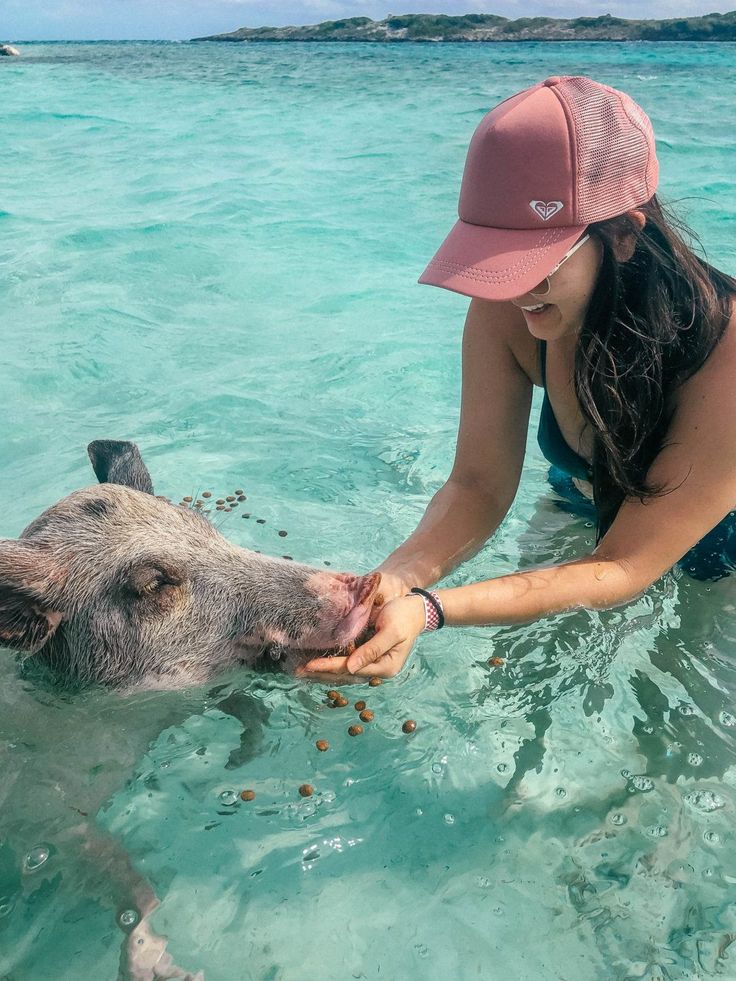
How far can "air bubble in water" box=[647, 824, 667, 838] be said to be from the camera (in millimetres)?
3441

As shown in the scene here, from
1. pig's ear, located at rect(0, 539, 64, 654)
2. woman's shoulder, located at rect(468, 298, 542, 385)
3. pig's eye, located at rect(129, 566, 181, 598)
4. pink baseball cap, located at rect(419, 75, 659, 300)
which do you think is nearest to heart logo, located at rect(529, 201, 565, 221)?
pink baseball cap, located at rect(419, 75, 659, 300)

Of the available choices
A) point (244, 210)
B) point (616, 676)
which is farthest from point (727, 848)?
point (244, 210)

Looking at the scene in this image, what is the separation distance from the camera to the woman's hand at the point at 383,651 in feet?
10.2

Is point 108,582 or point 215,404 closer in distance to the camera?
point 108,582

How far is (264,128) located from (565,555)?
21.4 m

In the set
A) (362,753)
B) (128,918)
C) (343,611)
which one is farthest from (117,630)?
(362,753)

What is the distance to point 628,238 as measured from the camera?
3.04 m

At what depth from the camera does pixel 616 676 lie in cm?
418

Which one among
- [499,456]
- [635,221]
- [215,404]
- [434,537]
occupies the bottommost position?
[215,404]

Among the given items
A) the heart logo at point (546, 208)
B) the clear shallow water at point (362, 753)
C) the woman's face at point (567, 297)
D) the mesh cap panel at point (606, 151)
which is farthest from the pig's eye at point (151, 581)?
the mesh cap panel at point (606, 151)

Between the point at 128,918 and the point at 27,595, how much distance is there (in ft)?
4.06

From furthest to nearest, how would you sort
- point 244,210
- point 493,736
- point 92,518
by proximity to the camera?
point 244,210
point 493,736
point 92,518

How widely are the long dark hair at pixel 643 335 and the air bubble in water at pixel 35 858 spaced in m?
2.62

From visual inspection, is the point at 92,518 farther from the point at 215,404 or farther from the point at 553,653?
the point at 215,404
